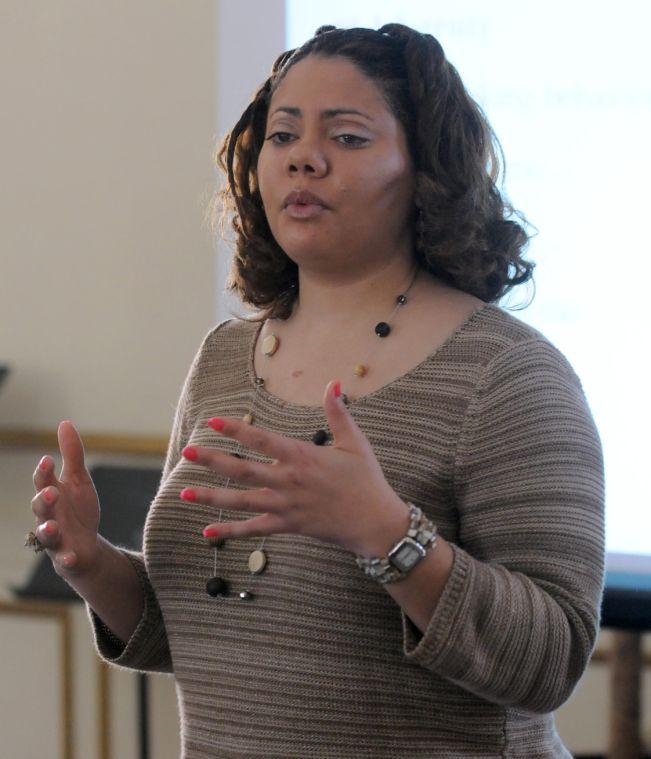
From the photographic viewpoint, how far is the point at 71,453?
1.23m

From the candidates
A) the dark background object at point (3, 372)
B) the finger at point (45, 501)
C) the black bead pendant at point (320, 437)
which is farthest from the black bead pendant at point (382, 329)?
the dark background object at point (3, 372)

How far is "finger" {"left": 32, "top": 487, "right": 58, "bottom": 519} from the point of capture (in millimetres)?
1185

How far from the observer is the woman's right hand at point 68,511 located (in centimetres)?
119

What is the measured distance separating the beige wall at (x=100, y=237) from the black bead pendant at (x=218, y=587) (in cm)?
150

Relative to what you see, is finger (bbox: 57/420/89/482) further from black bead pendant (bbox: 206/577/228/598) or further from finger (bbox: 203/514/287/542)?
finger (bbox: 203/514/287/542)

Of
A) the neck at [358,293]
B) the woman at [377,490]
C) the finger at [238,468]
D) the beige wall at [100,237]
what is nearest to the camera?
the finger at [238,468]

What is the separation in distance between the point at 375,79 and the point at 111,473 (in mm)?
1569

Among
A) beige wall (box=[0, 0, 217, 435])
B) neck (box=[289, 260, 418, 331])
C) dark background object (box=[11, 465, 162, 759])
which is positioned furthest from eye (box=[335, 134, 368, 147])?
beige wall (box=[0, 0, 217, 435])

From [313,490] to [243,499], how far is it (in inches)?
2.3

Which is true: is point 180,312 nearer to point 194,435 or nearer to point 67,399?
point 67,399

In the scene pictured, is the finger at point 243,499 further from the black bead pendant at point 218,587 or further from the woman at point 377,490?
the black bead pendant at point 218,587

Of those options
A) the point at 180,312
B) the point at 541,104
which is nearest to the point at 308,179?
the point at 541,104

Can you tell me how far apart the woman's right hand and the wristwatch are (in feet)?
1.24

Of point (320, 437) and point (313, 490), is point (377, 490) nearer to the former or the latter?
point (313, 490)
